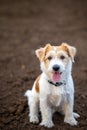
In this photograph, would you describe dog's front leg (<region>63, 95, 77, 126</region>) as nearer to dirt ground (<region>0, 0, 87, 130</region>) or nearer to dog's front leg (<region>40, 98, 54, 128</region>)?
dirt ground (<region>0, 0, 87, 130</region>)

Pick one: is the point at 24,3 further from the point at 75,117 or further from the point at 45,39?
the point at 75,117

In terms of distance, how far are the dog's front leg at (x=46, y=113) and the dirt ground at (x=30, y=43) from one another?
0.13 metres

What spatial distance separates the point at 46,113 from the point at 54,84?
0.51 m

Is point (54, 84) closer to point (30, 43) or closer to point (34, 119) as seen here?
point (34, 119)

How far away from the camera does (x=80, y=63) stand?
8445mm

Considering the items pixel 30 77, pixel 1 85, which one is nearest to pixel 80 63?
pixel 30 77

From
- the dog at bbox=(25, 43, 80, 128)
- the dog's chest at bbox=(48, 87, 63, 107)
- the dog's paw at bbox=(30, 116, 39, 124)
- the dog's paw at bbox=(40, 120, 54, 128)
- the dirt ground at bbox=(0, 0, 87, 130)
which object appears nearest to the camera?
the dog at bbox=(25, 43, 80, 128)

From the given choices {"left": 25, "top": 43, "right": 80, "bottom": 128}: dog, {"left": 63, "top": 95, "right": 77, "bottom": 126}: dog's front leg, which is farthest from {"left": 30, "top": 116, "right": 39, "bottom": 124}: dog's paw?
{"left": 63, "top": 95, "right": 77, "bottom": 126}: dog's front leg

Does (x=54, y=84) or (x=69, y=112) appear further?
(x=69, y=112)

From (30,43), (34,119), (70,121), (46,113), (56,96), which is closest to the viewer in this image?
(56,96)

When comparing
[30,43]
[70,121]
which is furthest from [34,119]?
[30,43]

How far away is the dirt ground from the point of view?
19.0 feet

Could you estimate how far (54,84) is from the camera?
5.12m

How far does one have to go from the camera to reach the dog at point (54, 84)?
495 centimetres
